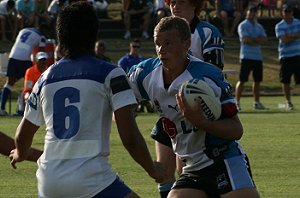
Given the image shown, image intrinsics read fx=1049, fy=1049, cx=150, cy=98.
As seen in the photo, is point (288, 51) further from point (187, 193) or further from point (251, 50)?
point (187, 193)

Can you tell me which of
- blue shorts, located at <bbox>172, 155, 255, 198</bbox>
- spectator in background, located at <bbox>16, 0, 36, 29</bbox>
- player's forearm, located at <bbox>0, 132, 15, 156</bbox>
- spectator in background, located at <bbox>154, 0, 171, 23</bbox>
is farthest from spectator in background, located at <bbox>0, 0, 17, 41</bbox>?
player's forearm, located at <bbox>0, 132, 15, 156</bbox>

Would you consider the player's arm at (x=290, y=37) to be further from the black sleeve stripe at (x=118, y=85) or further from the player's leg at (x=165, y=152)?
the black sleeve stripe at (x=118, y=85)

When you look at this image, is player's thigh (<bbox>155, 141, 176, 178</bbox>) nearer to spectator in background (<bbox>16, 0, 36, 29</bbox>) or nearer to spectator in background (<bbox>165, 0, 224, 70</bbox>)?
spectator in background (<bbox>165, 0, 224, 70</bbox>)

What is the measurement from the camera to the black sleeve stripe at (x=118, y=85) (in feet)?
19.4

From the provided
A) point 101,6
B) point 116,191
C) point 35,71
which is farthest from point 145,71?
point 101,6

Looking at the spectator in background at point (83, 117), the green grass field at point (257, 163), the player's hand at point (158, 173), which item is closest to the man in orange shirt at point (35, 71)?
the green grass field at point (257, 163)

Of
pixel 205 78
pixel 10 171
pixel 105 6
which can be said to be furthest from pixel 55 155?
pixel 105 6

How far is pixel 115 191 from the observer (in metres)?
5.91

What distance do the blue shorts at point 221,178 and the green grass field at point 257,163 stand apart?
3425mm

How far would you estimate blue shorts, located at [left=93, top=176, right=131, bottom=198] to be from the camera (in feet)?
19.3

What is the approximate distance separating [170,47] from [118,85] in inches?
43.7

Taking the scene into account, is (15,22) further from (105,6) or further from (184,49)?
(184,49)

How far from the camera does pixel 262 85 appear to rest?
30.8 m

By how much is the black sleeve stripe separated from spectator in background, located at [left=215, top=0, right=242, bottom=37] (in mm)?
26677
